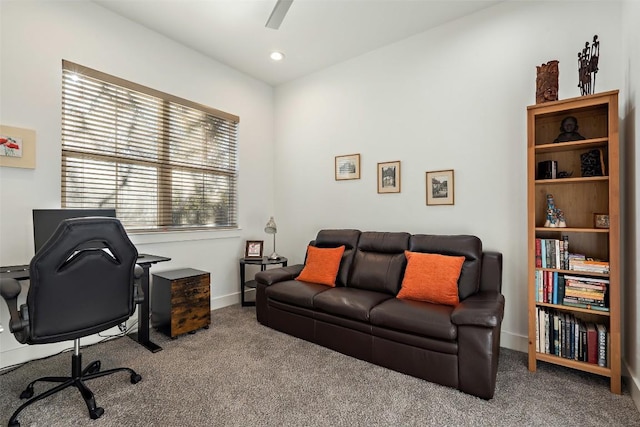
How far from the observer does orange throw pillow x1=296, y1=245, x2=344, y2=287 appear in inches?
127

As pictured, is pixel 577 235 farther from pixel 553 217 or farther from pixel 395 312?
pixel 395 312

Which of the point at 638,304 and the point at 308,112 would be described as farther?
the point at 308,112

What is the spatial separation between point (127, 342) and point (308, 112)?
11.0ft

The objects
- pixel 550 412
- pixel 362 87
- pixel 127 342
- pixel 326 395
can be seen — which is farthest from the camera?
pixel 362 87

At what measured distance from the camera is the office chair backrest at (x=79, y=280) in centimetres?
171

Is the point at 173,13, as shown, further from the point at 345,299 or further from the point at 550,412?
the point at 550,412

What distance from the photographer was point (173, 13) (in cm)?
298

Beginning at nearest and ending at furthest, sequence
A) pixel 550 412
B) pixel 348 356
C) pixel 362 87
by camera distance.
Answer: pixel 550 412 < pixel 348 356 < pixel 362 87

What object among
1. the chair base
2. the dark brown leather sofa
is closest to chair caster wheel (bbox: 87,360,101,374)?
the chair base

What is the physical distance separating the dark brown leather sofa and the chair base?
4.45 feet

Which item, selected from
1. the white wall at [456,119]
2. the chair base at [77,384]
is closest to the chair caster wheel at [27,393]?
the chair base at [77,384]

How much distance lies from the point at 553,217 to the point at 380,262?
4.77ft

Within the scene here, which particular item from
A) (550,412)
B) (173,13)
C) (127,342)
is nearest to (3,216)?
(127,342)

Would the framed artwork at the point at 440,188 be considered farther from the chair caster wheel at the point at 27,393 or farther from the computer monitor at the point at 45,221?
the chair caster wheel at the point at 27,393
